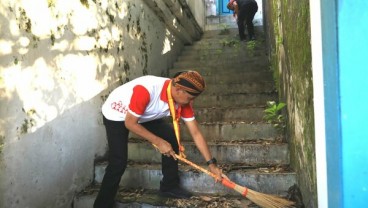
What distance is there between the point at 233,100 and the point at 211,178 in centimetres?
195

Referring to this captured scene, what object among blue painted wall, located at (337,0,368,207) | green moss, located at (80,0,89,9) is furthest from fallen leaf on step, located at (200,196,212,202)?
green moss, located at (80,0,89,9)

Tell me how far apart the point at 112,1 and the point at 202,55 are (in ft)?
11.3

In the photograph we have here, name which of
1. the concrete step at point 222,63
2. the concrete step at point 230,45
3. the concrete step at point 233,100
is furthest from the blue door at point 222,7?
the concrete step at point 233,100

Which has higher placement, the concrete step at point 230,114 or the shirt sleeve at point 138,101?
the shirt sleeve at point 138,101

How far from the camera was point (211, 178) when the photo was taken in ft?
11.4

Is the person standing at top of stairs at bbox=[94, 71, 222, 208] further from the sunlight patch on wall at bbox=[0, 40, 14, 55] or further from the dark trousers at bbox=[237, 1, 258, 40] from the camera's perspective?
the dark trousers at bbox=[237, 1, 258, 40]

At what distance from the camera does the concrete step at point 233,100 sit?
5.02m

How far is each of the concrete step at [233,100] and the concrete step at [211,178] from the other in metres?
1.65

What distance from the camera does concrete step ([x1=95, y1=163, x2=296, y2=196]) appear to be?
130 inches

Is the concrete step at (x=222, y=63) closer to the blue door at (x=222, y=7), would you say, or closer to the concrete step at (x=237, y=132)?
the concrete step at (x=237, y=132)

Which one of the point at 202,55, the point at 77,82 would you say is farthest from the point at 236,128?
the point at 202,55

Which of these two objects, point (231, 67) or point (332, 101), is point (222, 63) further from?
point (332, 101)

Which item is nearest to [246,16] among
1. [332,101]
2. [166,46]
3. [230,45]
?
[230,45]

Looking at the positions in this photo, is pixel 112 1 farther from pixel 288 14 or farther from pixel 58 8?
pixel 288 14
